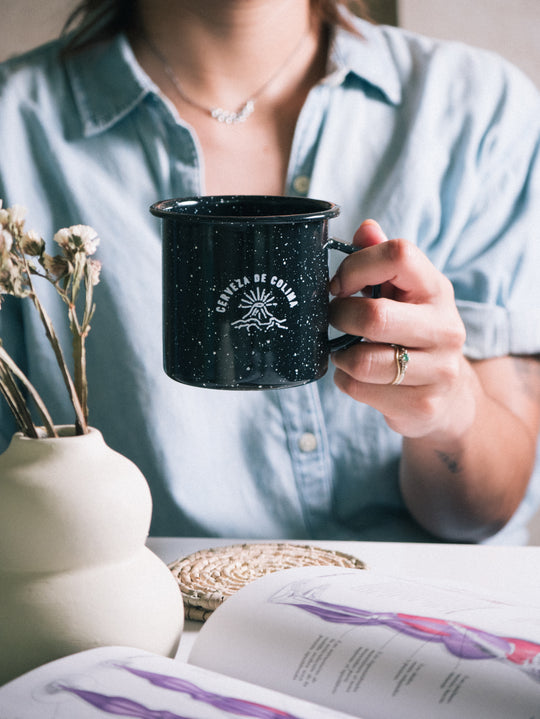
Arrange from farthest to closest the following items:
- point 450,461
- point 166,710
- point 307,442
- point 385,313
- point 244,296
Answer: point 307,442, point 450,461, point 385,313, point 244,296, point 166,710

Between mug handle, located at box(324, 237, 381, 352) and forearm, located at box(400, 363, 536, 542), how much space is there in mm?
261

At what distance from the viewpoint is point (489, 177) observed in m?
1.09

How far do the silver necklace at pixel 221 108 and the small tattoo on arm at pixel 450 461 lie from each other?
0.56m

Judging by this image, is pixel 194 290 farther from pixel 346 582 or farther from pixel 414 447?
pixel 414 447

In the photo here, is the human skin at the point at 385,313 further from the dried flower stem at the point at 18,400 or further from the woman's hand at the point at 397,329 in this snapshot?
the dried flower stem at the point at 18,400

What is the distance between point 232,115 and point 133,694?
0.89 meters

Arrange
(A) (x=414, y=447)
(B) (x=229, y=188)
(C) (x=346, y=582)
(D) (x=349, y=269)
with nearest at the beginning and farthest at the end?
1. (C) (x=346, y=582)
2. (D) (x=349, y=269)
3. (A) (x=414, y=447)
4. (B) (x=229, y=188)

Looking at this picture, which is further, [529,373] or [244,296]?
[529,373]

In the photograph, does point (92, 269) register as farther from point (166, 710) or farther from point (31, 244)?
point (166, 710)

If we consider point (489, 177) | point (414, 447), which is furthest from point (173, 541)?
point (489, 177)

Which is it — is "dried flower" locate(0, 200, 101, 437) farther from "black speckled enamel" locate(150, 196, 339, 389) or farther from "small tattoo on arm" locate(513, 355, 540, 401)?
"small tattoo on arm" locate(513, 355, 540, 401)

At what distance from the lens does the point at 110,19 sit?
44.4 inches

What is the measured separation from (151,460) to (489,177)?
2.04 feet

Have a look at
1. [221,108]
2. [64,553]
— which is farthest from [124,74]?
[64,553]
